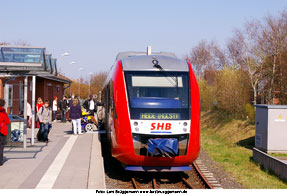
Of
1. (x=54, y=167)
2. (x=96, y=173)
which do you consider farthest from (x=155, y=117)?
(x=54, y=167)

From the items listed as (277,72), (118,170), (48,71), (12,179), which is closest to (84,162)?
(118,170)

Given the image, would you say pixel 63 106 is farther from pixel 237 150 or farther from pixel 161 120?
pixel 161 120

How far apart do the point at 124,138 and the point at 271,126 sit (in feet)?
22.7

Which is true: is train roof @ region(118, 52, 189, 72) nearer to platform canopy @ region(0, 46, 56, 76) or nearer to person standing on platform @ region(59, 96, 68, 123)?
platform canopy @ region(0, 46, 56, 76)

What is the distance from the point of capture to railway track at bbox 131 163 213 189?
364 inches

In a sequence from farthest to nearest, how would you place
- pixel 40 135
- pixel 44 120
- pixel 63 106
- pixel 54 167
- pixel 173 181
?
pixel 63 106
pixel 40 135
pixel 44 120
pixel 173 181
pixel 54 167

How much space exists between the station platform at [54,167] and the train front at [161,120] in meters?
1.15

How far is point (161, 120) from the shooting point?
8.88 m

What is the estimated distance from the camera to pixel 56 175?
339 inches

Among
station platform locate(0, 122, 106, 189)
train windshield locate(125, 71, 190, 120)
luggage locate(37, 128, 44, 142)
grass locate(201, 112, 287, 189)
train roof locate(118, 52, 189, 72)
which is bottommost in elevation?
grass locate(201, 112, 287, 189)

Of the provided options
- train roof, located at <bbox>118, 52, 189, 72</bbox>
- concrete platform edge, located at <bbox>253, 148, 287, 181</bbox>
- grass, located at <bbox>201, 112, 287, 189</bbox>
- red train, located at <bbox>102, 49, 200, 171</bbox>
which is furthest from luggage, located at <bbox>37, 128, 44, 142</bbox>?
concrete platform edge, located at <bbox>253, 148, 287, 181</bbox>

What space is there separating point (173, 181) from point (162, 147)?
5.15 ft

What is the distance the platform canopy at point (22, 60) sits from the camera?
11.3 meters

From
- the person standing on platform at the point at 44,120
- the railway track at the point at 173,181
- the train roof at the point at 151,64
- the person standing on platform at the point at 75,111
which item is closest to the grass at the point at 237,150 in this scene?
the railway track at the point at 173,181
